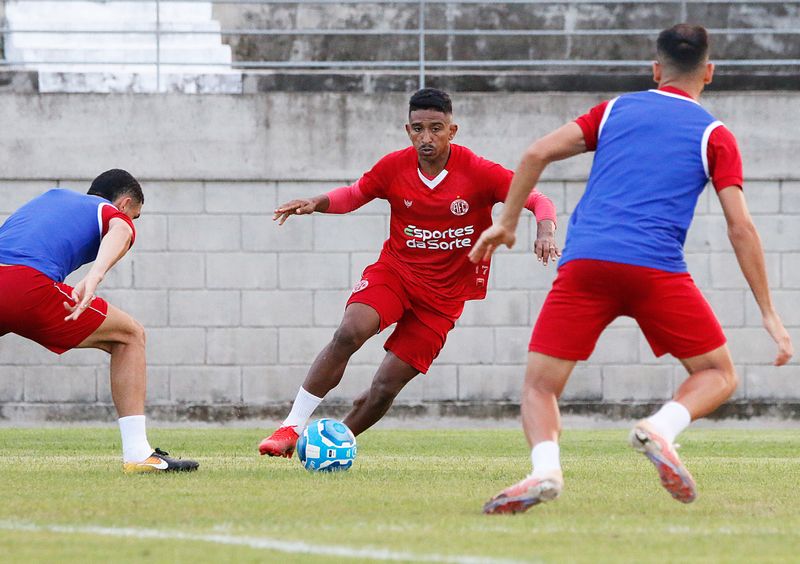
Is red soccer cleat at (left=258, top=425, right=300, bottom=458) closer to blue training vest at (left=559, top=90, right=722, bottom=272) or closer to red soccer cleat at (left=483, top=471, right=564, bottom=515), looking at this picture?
red soccer cleat at (left=483, top=471, right=564, bottom=515)

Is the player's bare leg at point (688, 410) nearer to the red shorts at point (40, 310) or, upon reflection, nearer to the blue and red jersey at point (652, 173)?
the blue and red jersey at point (652, 173)

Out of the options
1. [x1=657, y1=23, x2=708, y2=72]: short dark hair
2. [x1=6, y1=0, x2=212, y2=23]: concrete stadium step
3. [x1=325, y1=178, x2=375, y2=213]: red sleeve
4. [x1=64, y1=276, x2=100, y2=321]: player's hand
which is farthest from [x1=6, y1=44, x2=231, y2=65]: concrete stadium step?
[x1=657, y1=23, x2=708, y2=72]: short dark hair

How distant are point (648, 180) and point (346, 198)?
261 cm

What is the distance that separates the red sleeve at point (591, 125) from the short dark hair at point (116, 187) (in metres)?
2.64

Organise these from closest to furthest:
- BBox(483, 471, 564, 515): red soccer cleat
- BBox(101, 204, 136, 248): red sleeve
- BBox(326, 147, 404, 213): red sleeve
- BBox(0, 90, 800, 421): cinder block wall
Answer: BBox(483, 471, 564, 515): red soccer cleat, BBox(101, 204, 136, 248): red sleeve, BBox(326, 147, 404, 213): red sleeve, BBox(0, 90, 800, 421): cinder block wall

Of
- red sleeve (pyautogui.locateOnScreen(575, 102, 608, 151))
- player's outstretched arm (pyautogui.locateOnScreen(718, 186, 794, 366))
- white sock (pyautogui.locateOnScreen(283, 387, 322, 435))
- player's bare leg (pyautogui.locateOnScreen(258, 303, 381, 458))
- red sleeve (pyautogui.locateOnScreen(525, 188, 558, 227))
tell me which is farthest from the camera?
white sock (pyautogui.locateOnScreen(283, 387, 322, 435))

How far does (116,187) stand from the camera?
5.61 meters

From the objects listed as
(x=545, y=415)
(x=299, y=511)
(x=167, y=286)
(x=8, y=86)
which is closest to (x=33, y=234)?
(x=299, y=511)

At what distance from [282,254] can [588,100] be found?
139 inches

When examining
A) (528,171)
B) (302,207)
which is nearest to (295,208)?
(302,207)

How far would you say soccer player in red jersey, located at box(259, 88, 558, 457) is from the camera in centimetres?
589

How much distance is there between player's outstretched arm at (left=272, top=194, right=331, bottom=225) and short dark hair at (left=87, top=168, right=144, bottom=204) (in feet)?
2.47

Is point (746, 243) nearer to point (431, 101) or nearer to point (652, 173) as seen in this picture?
point (652, 173)

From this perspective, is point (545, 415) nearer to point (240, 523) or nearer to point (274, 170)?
point (240, 523)
